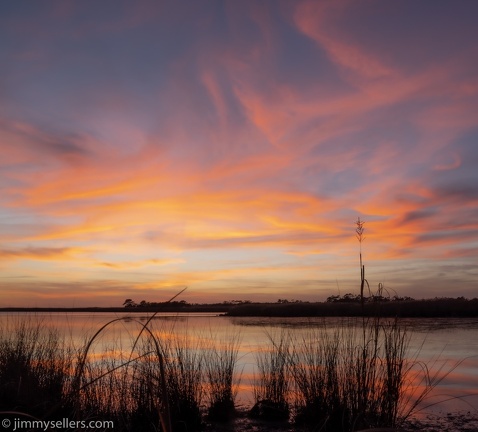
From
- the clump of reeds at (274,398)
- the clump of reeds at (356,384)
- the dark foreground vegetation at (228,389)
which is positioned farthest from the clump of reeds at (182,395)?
the clump of reeds at (356,384)

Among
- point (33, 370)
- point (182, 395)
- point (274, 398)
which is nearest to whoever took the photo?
point (182, 395)

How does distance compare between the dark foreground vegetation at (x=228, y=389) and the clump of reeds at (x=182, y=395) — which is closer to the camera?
the dark foreground vegetation at (x=228, y=389)

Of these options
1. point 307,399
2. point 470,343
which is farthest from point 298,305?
point 307,399

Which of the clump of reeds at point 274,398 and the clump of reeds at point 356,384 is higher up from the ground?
the clump of reeds at point 356,384

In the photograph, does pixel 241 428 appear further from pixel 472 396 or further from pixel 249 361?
pixel 249 361

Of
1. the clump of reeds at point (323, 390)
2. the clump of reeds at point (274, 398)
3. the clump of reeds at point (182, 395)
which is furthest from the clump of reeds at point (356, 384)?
the clump of reeds at point (182, 395)

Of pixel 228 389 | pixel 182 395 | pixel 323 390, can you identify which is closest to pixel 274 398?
pixel 228 389

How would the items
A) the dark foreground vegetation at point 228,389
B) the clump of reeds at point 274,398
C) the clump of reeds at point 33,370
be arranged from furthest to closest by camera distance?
the clump of reeds at point 274,398, the clump of reeds at point 33,370, the dark foreground vegetation at point 228,389

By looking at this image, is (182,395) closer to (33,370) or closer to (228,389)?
(228,389)

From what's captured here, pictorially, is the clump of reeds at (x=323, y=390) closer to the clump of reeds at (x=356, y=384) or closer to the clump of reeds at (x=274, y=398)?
the clump of reeds at (x=356, y=384)

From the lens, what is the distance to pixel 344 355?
21.7ft

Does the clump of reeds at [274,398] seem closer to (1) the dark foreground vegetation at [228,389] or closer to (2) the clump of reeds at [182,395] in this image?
(1) the dark foreground vegetation at [228,389]

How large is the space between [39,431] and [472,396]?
7.61 meters

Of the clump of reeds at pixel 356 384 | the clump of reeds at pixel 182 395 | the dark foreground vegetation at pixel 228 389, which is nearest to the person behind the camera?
the clump of reeds at pixel 356 384
